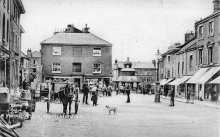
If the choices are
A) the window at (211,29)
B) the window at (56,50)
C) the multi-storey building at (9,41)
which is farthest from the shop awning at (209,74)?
the multi-storey building at (9,41)

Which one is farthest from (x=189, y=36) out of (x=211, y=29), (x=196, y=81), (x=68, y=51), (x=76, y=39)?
(x=68, y=51)

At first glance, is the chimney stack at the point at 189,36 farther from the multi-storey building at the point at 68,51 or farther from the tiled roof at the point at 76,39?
the tiled roof at the point at 76,39

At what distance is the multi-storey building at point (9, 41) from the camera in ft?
47.9

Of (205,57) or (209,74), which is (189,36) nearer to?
(205,57)

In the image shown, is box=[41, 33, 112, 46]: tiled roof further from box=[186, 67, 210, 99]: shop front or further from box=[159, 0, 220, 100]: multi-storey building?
box=[186, 67, 210, 99]: shop front

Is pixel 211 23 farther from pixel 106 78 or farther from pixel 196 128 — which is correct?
pixel 196 128

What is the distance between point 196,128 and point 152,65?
77.3 m

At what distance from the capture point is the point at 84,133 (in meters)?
8.62

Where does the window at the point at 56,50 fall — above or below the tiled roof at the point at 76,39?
below

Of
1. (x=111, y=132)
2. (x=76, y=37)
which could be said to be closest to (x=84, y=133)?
(x=111, y=132)

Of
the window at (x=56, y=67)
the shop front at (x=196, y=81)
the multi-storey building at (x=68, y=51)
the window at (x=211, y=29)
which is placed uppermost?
the window at (x=211, y=29)

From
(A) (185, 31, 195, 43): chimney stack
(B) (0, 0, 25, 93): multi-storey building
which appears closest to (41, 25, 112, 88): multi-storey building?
(B) (0, 0, 25, 93): multi-storey building

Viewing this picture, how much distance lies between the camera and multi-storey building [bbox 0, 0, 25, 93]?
14.6 m

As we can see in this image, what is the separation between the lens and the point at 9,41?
15703mm
